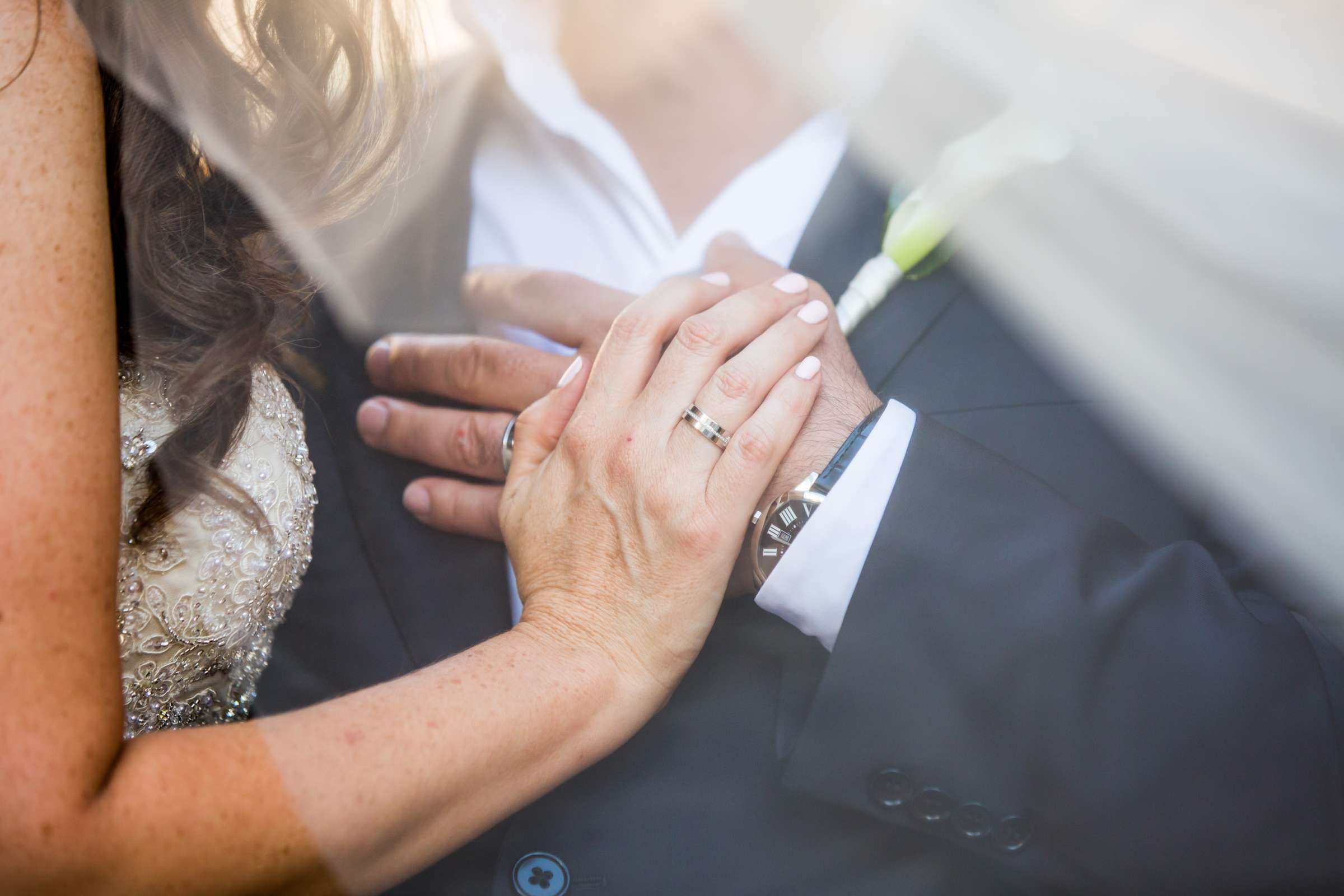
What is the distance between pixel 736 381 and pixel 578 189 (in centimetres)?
61

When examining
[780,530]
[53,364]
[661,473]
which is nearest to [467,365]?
[661,473]

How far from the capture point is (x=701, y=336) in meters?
0.98

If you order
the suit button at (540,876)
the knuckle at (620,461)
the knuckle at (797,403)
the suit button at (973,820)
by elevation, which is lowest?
the suit button at (540,876)

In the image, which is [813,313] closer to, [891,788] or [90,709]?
[891,788]

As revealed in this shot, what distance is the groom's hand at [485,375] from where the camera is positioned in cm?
114

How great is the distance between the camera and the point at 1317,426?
1.05 meters

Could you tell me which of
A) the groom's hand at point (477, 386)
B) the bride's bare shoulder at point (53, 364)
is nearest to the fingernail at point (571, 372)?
the groom's hand at point (477, 386)

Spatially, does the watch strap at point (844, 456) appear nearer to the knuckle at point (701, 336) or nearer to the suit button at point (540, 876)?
the knuckle at point (701, 336)

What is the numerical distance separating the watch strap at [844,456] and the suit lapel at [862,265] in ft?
0.61

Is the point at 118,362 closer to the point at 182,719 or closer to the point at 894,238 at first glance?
the point at 182,719

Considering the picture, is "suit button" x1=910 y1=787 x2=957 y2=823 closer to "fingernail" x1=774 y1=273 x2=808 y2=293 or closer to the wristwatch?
the wristwatch

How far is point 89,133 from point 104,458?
0.26 m

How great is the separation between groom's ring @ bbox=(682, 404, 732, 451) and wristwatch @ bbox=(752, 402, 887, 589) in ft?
0.28

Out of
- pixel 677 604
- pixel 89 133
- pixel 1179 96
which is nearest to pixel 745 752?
pixel 677 604
